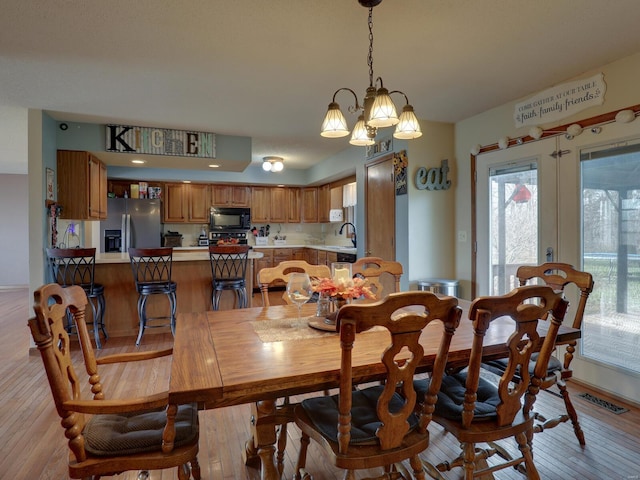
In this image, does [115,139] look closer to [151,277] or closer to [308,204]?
[151,277]

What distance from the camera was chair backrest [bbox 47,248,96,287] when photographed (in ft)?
11.9

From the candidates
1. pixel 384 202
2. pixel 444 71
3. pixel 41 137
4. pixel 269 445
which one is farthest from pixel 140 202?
pixel 269 445

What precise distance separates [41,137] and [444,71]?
12.1 feet

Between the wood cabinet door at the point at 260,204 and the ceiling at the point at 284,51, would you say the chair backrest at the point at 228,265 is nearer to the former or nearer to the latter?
the ceiling at the point at 284,51

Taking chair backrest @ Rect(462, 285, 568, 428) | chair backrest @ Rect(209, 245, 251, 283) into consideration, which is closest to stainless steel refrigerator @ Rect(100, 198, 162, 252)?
chair backrest @ Rect(209, 245, 251, 283)

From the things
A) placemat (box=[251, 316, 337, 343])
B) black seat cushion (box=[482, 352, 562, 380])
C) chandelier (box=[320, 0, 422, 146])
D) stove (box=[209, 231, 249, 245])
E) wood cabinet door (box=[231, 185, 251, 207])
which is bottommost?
black seat cushion (box=[482, 352, 562, 380])

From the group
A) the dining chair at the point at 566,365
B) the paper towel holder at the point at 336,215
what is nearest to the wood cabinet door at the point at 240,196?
the paper towel holder at the point at 336,215

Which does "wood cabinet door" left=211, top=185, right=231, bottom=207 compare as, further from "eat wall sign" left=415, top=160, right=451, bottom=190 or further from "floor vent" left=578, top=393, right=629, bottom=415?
"floor vent" left=578, top=393, right=629, bottom=415

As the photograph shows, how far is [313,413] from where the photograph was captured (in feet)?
4.89

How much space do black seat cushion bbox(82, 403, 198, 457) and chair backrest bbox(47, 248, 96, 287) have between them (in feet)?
8.38

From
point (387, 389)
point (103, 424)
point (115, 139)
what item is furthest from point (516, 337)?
point (115, 139)

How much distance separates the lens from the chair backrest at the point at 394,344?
1134 millimetres

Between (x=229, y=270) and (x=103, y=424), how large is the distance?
3049mm

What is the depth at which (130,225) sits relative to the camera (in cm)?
603
